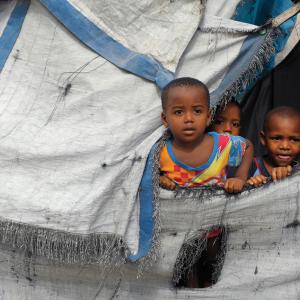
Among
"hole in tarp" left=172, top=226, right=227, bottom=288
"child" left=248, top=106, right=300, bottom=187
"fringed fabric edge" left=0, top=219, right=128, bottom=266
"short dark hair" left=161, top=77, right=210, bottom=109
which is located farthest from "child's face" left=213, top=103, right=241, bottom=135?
"fringed fabric edge" left=0, top=219, right=128, bottom=266

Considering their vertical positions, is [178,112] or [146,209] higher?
[178,112]

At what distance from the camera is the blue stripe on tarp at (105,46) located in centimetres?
247

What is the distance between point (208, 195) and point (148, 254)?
301 mm

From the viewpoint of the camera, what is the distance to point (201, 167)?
240 centimetres

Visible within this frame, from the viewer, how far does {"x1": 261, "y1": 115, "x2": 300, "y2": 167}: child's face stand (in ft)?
8.28

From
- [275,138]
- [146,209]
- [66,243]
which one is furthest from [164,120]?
[66,243]

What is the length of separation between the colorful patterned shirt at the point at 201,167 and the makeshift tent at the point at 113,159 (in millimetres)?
90

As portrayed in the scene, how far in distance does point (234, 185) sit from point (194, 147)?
0.23 meters

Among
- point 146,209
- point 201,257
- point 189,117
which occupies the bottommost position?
point 201,257

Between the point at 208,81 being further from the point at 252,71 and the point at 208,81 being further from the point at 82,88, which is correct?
the point at 82,88

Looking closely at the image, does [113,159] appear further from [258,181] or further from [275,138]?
[275,138]

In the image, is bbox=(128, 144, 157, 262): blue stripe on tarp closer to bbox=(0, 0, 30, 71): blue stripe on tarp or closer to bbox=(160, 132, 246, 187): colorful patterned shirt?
bbox=(160, 132, 246, 187): colorful patterned shirt

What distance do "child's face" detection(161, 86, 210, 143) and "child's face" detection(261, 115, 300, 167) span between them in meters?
0.35

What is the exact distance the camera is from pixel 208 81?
2514 mm
